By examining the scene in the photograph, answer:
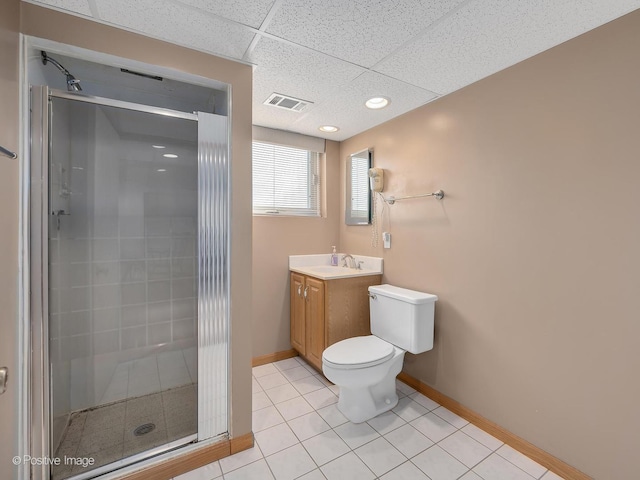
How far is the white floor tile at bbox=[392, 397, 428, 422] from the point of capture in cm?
201

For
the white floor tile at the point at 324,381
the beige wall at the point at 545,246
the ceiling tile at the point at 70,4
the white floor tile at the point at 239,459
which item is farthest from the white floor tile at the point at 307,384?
the ceiling tile at the point at 70,4

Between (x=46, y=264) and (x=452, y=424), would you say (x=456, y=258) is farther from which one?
(x=46, y=264)

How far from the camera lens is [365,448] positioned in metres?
1.70

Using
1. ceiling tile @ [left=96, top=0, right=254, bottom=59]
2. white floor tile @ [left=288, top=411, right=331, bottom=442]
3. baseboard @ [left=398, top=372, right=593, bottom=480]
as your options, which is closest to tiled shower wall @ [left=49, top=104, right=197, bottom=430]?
ceiling tile @ [left=96, top=0, right=254, bottom=59]

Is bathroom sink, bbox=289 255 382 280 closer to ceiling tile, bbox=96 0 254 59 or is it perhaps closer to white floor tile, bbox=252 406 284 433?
white floor tile, bbox=252 406 284 433

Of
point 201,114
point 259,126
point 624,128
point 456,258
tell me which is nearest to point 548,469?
point 456,258

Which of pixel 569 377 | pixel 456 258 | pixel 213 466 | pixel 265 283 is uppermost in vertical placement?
pixel 456 258

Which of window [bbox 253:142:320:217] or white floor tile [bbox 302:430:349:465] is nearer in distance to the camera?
white floor tile [bbox 302:430:349:465]

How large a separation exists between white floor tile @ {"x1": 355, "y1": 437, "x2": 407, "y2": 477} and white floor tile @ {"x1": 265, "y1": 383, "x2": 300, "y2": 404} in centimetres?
72

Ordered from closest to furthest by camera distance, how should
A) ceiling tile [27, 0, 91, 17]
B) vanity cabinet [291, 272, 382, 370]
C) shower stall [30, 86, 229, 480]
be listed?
ceiling tile [27, 0, 91, 17] < shower stall [30, 86, 229, 480] < vanity cabinet [291, 272, 382, 370]

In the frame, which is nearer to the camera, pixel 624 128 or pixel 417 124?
pixel 624 128

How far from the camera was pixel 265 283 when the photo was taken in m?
2.81

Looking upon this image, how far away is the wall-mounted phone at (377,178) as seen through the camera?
262cm

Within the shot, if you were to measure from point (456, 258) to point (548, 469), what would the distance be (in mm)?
1258
